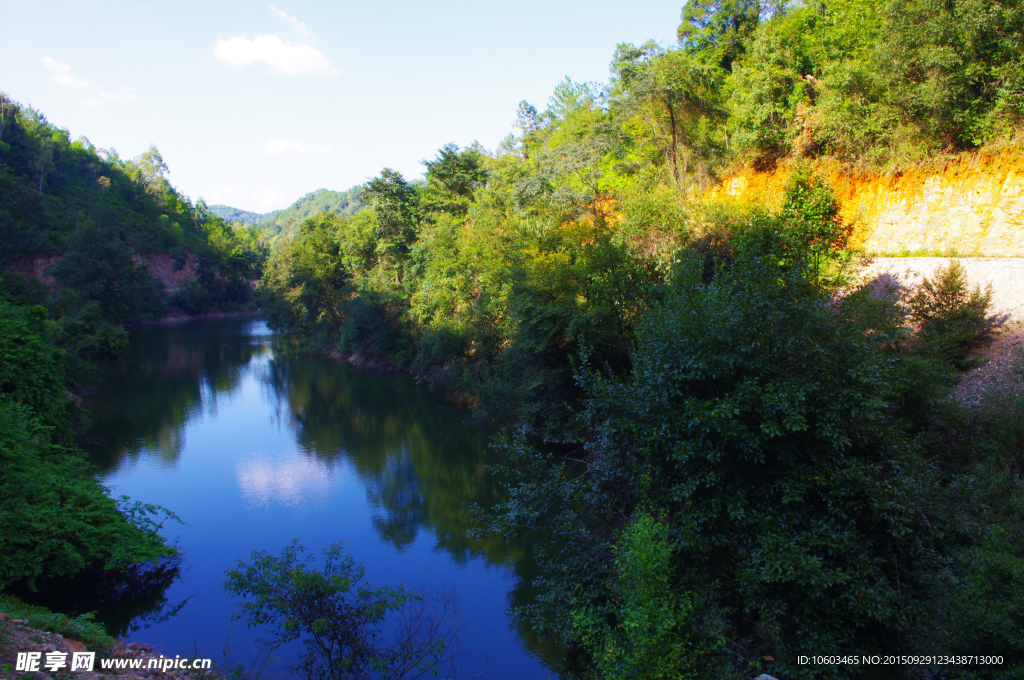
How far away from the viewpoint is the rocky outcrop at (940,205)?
1484 centimetres

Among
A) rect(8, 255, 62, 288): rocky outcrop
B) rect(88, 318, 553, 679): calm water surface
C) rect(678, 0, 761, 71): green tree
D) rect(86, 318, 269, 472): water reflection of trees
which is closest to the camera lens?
rect(88, 318, 553, 679): calm water surface

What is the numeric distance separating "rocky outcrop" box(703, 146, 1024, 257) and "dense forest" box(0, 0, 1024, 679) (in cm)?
64

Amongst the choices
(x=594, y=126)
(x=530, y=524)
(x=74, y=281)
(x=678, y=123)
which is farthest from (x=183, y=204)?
(x=530, y=524)

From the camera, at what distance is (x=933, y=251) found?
52.7ft

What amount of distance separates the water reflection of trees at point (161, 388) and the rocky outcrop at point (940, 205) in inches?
1052

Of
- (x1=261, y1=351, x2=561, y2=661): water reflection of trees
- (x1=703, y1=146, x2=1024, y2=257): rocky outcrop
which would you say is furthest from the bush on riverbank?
(x1=703, y1=146, x2=1024, y2=257): rocky outcrop

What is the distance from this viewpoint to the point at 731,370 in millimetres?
8734

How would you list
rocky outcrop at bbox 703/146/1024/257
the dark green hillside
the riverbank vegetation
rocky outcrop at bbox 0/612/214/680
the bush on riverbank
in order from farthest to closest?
the dark green hillside → rocky outcrop at bbox 703/146/1024/257 → the bush on riverbank → the riverbank vegetation → rocky outcrop at bbox 0/612/214/680

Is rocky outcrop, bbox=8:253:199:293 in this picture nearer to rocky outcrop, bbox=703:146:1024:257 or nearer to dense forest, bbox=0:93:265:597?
dense forest, bbox=0:93:265:597

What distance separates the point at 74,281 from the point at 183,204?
70476 mm

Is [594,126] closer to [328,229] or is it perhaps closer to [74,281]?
[328,229]

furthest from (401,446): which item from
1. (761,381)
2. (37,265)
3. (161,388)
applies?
(37,265)

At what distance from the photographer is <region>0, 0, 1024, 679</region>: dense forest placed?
7656mm

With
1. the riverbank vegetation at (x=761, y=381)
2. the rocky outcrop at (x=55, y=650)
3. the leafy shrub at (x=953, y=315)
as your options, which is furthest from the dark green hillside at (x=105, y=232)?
the leafy shrub at (x=953, y=315)
